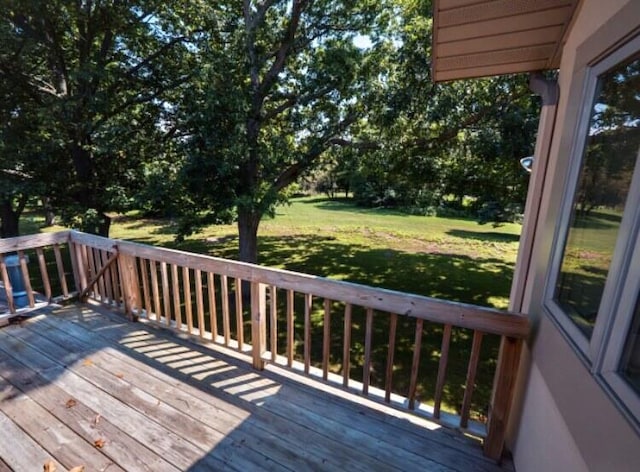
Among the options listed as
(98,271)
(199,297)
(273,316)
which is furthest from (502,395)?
(98,271)

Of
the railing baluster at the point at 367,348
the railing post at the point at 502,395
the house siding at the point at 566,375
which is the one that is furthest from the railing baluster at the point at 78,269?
the house siding at the point at 566,375

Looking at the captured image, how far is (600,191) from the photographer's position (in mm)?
1218

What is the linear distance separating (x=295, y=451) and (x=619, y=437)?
61.0 inches

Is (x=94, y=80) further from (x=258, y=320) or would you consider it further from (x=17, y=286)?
(x=258, y=320)

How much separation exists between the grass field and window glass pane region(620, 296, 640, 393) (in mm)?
2344

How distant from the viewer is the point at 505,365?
177 cm

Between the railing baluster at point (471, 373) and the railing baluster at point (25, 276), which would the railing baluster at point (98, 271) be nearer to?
the railing baluster at point (25, 276)

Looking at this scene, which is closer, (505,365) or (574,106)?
(574,106)

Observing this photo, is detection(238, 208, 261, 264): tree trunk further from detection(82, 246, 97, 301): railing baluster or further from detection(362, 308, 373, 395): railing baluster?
detection(362, 308, 373, 395): railing baluster

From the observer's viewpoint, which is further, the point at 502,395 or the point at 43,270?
the point at 43,270

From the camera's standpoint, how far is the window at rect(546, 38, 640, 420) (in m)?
0.93

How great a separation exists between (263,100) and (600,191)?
466cm

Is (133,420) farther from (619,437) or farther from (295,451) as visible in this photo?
(619,437)

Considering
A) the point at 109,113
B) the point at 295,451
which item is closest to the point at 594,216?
the point at 295,451
